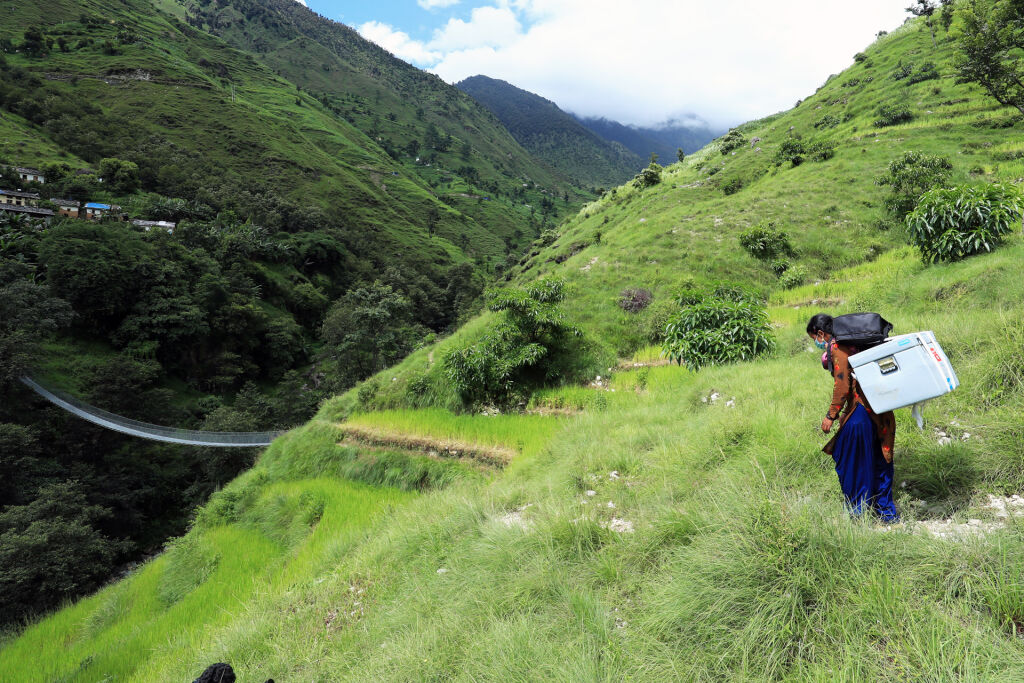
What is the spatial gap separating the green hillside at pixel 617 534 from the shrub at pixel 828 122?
18017 millimetres

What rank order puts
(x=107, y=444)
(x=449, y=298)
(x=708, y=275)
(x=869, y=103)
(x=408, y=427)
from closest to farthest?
(x=408, y=427) < (x=708, y=275) < (x=869, y=103) < (x=107, y=444) < (x=449, y=298)

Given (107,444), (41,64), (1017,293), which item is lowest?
(107,444)

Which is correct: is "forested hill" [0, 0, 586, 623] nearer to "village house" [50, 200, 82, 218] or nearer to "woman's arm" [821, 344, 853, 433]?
"village house" [50, 200, 82, 218]

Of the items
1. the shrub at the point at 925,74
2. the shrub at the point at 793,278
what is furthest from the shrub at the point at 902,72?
the shrub at the point at 793,278

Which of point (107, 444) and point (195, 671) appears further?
point (107, 444)

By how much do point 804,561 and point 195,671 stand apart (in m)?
6.52

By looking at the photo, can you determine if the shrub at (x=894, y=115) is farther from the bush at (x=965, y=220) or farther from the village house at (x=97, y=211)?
the village house at (x=97, y=211)

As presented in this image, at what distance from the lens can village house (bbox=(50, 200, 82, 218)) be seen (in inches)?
2060

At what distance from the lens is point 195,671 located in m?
4.59

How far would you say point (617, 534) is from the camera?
3451mm

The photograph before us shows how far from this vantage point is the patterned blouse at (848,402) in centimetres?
318

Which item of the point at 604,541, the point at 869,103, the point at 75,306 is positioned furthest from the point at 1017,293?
the point at 75,306

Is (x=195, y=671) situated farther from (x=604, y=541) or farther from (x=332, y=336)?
(x=332, y=336)

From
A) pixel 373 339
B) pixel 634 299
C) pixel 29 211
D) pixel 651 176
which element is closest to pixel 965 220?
pixel 634 299
